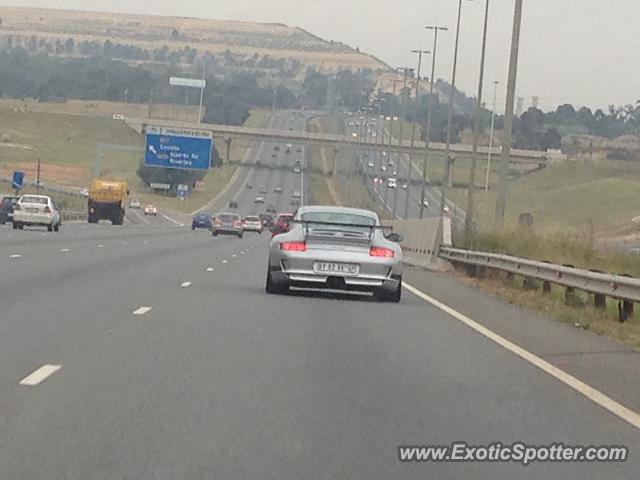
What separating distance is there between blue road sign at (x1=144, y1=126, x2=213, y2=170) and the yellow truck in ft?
14.0

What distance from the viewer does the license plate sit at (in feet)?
79.4

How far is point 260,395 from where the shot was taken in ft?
40.7

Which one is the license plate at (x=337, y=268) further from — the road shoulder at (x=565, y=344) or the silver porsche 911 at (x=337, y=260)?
the road shoulder at (x=565, y=344)

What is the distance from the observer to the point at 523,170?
164875mm

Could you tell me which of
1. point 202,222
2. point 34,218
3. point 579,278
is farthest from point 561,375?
point 202,222

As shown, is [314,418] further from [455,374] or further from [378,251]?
[378,251]

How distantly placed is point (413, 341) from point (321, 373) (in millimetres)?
3865

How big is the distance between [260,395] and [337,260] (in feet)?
38.8

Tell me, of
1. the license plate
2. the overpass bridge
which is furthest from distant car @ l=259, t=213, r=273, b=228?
the license plate

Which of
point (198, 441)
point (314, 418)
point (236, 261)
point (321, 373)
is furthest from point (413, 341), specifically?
point (236, 261)

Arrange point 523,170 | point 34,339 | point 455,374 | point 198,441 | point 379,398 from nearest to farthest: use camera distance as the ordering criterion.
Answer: point 198,441, point 379,398, point 455,374, point 34,339, point 523,170

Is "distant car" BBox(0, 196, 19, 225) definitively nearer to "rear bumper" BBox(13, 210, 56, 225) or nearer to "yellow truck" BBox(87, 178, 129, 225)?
"rear bumper" BBox(13, 210, 56, 225)

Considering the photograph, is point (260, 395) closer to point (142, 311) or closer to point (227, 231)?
point (142, 311)

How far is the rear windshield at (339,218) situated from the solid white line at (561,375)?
9.50 ft
